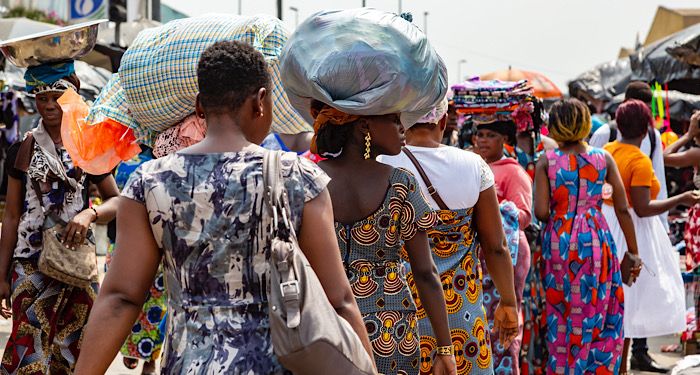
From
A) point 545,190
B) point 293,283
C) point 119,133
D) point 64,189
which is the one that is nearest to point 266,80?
point 293,283

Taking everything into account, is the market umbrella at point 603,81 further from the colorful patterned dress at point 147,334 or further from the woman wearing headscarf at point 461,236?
the woman wearing headscarf at point 461,236

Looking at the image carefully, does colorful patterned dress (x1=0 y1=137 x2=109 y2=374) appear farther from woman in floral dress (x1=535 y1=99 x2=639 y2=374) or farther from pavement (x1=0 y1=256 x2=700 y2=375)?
woman in floral dress (x1=535 y1=99 x2=639 y2=374)

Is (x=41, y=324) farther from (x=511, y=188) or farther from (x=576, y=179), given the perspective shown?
(x=576, y=179)

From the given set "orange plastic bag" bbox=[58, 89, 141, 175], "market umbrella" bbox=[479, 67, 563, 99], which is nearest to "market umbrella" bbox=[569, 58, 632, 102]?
"market umbrella" bbox=[479, 67, 563, 99]

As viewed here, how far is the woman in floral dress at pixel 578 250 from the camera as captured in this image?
6719 millimetres

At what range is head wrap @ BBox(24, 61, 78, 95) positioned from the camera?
5645 mm

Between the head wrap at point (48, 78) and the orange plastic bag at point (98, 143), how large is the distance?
80cm

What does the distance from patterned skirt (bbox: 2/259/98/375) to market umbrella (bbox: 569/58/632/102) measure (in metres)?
14.5

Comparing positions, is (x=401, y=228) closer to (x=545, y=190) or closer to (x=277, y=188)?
(x=277, y=188)

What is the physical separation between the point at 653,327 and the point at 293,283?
6129 mm

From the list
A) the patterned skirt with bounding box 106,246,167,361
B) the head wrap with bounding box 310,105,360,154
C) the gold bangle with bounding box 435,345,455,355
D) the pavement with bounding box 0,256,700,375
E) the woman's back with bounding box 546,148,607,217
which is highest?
the head wrap with bounding box 310,105,360,154

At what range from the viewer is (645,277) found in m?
8.30

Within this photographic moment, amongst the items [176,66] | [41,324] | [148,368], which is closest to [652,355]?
[148,368]

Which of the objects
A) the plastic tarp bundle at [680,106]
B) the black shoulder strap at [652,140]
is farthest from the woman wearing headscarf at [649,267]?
the plastic tarp bundle at [680,106]
